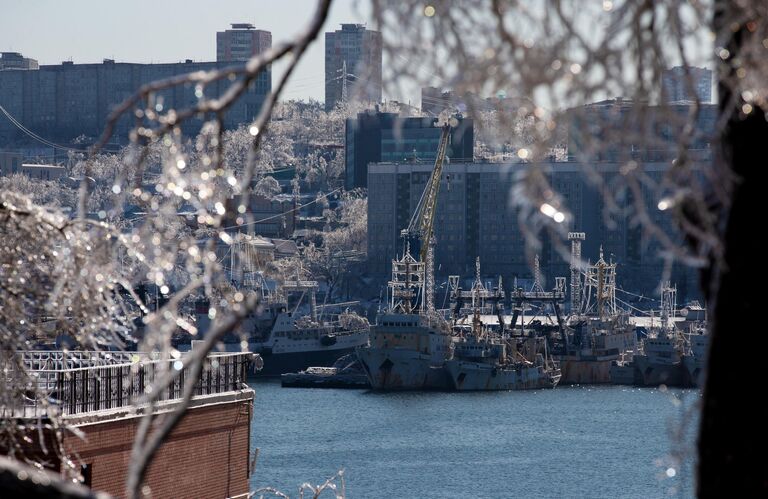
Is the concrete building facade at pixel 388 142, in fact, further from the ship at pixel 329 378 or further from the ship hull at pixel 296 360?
the ship at pixel 329 378

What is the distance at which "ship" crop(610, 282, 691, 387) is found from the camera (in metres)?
62.2

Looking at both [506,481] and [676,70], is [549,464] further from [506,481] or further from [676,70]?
[676,70]

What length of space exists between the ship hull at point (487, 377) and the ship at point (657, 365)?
5159 mm

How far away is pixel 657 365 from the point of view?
205 feet

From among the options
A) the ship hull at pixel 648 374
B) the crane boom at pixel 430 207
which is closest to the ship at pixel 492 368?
the ship hull at pixel 648 374

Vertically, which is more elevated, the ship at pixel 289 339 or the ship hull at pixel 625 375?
the ship at pixel 289 339

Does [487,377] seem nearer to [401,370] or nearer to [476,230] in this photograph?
[401,370]

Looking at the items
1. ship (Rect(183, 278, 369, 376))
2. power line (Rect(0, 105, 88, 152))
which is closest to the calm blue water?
ship (Rect(183, 278, 369, 376))

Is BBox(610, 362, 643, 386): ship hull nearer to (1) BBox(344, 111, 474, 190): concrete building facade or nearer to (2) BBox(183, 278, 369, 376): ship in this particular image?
(2) BBox(183, 278, 369, 376): ship

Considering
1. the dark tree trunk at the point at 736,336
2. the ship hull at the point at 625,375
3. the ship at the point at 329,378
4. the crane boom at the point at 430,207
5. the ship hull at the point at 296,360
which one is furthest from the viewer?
the crane boom at the point at 430,207

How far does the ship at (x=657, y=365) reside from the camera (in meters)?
62.2

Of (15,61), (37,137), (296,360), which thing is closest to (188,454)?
(296,360)

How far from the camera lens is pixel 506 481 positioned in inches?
1266

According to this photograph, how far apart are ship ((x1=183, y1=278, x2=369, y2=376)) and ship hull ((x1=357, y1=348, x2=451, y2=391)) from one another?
7.26 metres
